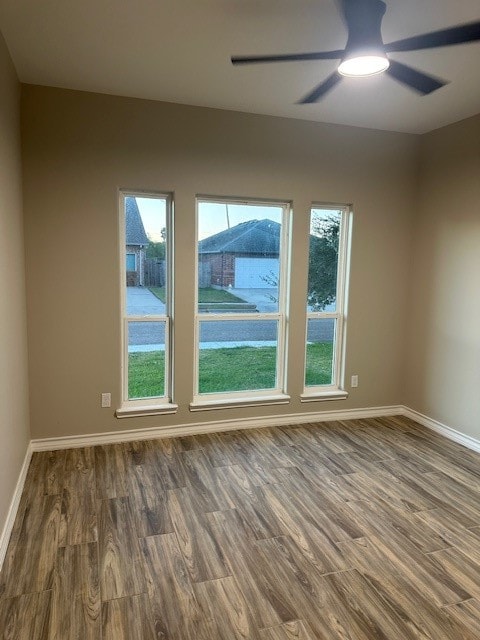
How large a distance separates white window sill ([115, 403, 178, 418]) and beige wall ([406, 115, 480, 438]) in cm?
247

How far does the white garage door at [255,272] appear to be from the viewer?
13.1 feet

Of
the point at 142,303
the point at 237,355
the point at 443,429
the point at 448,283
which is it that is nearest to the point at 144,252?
the point at 142,303

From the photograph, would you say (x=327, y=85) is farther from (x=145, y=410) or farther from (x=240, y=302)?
(x=145, y=410)

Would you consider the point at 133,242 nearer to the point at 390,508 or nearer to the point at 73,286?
the point at 73,286

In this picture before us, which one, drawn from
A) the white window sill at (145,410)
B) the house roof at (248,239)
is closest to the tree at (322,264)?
the house roof at (248,239)

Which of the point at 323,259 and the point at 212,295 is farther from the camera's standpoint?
the point at 323,259

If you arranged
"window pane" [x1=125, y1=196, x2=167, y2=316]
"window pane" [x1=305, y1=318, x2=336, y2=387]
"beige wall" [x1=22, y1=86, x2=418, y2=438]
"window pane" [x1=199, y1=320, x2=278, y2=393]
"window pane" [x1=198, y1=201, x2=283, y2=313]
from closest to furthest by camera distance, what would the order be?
1. "beige wall" [x1=22, y1=86, x2=418, y2=438]
2. "window pane" [x1=125, y1=196, x2=167, y2=316]
3. "window pane" [x1=198, y1=201, x2=283, y2=313]
4. "window pane" [x1=199, y1=320, x2=278, y2=393]
5. "window pane" [x1=305, y1=318, x2=336, y2=387]

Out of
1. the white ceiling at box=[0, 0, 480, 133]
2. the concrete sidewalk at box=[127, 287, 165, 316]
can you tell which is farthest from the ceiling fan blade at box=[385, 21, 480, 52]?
the concrete sidewalk at box=[127, 287, 165, 316]

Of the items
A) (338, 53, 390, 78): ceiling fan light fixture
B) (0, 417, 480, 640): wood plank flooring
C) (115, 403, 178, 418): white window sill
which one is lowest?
(0, 417, 480, 640): wood plank flooring

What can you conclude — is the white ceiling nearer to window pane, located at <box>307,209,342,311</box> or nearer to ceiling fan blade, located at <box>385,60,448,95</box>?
ceiling fan blade, located at <box>385,60,448,95</box>

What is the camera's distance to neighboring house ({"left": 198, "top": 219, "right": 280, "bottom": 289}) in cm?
389

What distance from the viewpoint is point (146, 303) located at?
375 centimetres

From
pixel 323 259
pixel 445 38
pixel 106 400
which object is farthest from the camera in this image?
pixel 323 259

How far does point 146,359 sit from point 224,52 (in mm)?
2416
